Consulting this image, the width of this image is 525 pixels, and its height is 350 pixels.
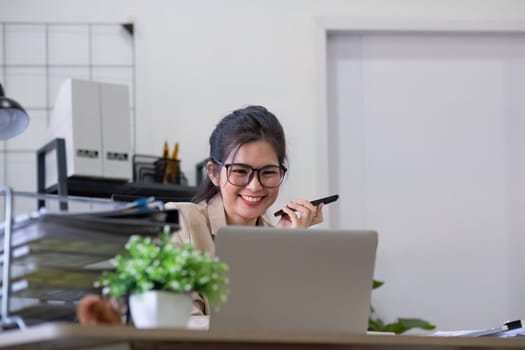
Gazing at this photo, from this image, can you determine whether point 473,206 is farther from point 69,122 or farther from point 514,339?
point 514,339

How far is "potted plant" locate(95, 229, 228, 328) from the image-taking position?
73.9 inches

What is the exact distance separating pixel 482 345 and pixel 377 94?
2.76m

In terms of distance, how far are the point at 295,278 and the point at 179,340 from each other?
379 millimetres

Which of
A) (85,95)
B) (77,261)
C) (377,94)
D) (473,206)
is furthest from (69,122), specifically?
(77,261)

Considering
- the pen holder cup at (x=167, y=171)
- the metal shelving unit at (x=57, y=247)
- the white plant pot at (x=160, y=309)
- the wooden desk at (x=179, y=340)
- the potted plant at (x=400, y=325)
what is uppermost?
the pen holder cup at (x=167, y=171)

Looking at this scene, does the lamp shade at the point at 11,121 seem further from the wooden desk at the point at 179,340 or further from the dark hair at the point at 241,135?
the wooden desk at the point at 179,340

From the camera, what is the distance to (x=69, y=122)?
4016mm

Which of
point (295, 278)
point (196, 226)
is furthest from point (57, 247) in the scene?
point (196, 226)

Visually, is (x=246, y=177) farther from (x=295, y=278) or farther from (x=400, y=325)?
(x=400, y=325)

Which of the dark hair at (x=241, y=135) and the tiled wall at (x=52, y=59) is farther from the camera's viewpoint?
the tiled wall at (x=52, y=59)

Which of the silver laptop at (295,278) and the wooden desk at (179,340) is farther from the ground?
the silver laptop at (295,278)

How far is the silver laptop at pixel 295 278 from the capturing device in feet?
6.82

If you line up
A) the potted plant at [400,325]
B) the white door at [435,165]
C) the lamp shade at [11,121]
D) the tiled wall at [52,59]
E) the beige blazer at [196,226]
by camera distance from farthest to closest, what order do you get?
the white door at [435,165]
the tiled wall at [52,59]
the potted plant at [400,325]
the lamp shade at [11,121]
the beige blazer at [196,226]

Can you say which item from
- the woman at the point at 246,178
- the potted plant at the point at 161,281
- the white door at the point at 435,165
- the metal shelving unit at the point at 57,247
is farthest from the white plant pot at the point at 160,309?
the white door at the point at 435,165
